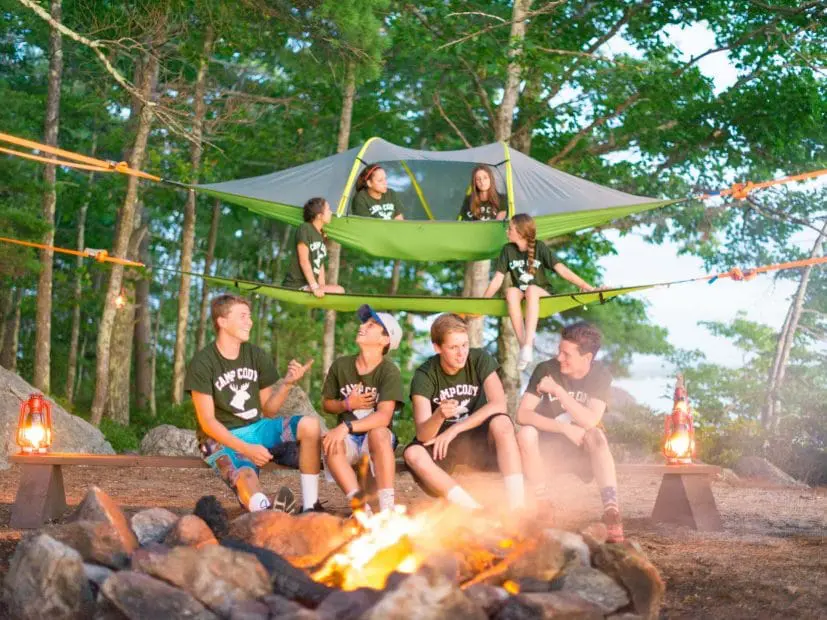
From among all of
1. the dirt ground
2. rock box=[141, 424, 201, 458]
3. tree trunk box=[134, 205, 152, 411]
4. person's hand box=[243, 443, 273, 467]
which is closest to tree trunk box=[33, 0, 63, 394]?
rock box=[141, 424, 201, 458]

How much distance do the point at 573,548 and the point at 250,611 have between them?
691 millimetres

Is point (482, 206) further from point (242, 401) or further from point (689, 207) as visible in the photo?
point (689, 207)

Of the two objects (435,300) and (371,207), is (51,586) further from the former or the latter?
(371,207)

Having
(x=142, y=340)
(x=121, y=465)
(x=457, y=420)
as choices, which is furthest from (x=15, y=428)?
(x=142, y=340)

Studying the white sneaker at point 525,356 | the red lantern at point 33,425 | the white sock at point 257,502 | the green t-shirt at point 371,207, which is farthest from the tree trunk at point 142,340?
the white sock at point 257,502

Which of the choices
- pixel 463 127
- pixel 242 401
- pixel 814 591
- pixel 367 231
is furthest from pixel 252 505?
pixel 463 127

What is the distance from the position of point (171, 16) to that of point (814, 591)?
254 inches

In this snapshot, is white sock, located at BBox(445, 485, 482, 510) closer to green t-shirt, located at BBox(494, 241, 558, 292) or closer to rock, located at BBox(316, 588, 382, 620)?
rock, located at BBox(316, 588, 382, 620)

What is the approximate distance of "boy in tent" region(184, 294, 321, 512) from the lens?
3.01 metres

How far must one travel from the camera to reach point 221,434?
301 centimetres

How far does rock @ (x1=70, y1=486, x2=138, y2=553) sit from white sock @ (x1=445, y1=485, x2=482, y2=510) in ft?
2.64

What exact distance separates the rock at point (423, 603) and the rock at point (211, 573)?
0.34 meters

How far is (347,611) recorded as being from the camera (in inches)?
77.0

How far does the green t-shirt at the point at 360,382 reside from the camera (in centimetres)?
304
